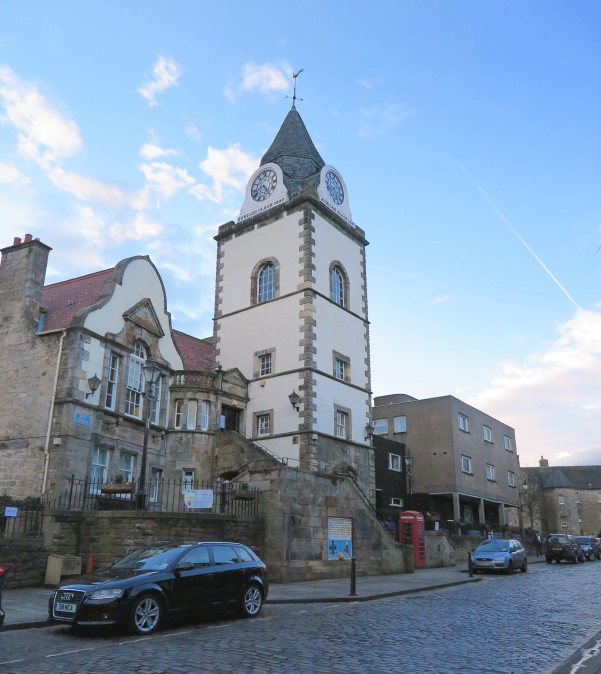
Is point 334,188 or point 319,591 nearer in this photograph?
point 319,591

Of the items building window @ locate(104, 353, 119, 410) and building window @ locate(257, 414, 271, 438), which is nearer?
building window @ locate(104, 353, 119, 410)

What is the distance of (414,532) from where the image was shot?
27.4 metres

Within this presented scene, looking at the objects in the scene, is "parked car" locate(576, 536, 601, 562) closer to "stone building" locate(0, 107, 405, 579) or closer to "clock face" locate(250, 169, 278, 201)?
"stone building" locate(0, 107, 405, 579)

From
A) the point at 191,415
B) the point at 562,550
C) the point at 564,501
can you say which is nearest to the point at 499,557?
the point at 562,550

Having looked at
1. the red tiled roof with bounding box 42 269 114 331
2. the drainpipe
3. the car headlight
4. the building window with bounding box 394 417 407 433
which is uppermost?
the red tiled roof with bounding box 42 269 114 331

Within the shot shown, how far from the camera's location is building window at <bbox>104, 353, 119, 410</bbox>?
973 inches

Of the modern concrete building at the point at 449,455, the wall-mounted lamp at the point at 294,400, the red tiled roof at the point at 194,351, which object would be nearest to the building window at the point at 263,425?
the wall-mounted lamp at the point at 294,400

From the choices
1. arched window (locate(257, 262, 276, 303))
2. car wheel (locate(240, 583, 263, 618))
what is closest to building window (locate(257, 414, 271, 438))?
arched window (locate(257, 262, 276, 303))

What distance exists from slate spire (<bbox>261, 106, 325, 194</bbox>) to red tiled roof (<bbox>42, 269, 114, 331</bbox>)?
12.1m

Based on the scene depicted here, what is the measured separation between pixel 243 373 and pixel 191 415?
192 inches

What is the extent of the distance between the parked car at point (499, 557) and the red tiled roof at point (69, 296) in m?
19.1

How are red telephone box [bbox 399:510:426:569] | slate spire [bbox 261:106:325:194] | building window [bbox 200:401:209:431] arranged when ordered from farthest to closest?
slate spire [bbox 261:106:325:194], building window [bbox 200:401:209:431], red telephone box [bbox 399:510:426:569]

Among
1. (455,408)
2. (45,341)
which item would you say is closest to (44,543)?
(45,341)

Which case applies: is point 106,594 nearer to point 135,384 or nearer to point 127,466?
point 127,466
